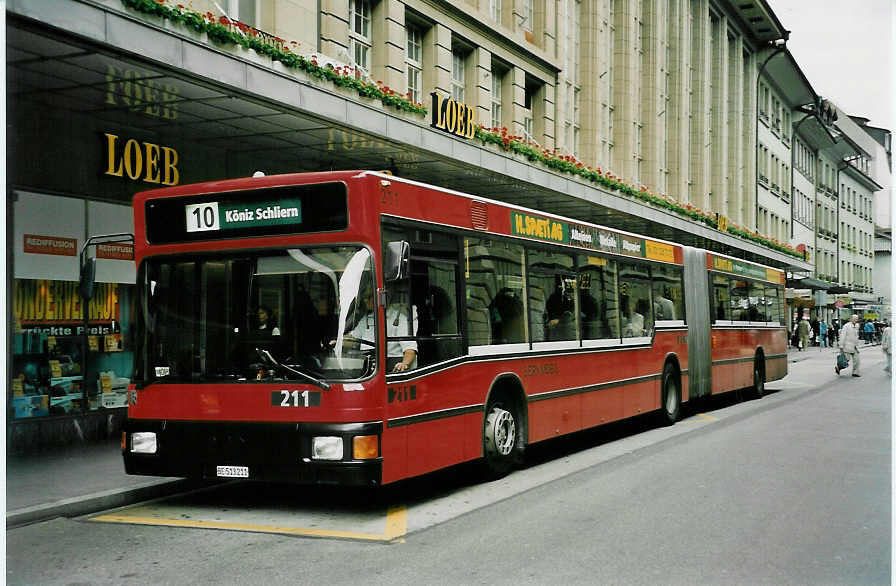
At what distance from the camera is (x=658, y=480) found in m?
9.95

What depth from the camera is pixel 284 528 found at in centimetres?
780

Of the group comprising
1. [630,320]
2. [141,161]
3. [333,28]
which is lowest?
[630,320]

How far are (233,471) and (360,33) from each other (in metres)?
13.6

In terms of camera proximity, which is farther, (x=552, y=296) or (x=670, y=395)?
(x=670, y=395)

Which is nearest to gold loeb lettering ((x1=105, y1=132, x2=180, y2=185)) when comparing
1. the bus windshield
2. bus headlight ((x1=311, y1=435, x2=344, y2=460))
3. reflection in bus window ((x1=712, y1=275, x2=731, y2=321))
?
the bus windshield

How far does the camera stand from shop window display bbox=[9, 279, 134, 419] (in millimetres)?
12562

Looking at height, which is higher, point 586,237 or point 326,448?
point 586,237

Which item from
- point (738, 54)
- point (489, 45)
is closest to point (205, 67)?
point (489, 45)

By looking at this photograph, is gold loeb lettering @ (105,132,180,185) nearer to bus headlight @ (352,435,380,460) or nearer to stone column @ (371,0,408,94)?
stone column @ (371,0,408,94)

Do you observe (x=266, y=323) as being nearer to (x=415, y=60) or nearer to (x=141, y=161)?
(x=141, y=161)

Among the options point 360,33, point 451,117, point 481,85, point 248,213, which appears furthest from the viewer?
point 481,85

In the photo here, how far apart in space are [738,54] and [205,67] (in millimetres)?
46837

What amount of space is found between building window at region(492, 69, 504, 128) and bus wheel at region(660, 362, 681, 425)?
11.6 meters

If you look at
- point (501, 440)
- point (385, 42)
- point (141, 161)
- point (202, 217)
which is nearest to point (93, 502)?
point (202, 217)
